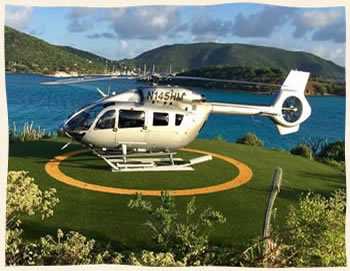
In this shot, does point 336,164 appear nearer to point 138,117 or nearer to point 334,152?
point 334,152

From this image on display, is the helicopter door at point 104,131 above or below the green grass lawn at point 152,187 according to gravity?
above

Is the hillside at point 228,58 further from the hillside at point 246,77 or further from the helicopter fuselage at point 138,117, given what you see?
the helicopter fuselage at point 138,117

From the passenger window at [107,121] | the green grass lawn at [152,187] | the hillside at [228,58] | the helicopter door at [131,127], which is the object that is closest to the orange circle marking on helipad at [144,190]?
the green grass lawn at [152,187]

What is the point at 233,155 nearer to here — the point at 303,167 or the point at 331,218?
the point at 303,167

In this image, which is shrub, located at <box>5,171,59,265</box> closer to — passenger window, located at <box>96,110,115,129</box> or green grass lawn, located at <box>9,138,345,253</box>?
green grass lawn, located at <box>9,138,345,253</box>

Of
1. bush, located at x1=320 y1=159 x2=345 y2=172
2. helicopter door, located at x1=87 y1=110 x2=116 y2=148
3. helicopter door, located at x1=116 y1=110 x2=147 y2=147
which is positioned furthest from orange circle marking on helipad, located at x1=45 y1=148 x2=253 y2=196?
bush, located at x1=320 y1=159 x2=345 y2=172

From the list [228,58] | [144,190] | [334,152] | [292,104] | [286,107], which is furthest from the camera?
[334,152]

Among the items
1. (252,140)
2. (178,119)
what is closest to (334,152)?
(252,140)

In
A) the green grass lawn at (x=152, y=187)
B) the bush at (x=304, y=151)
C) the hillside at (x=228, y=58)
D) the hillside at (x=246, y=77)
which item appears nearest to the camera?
the green grass lawn at (x=152, y=187)
